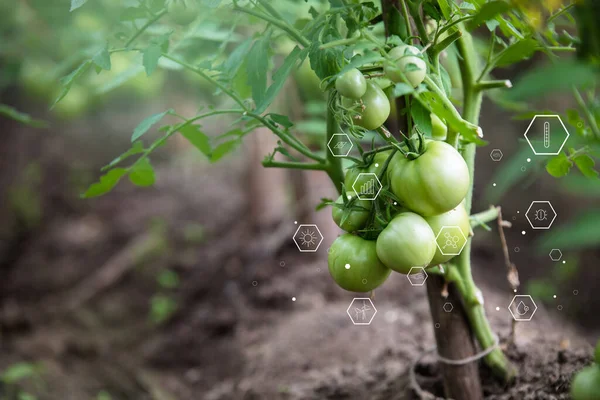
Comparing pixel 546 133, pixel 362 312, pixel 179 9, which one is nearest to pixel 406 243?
pixel 546 133

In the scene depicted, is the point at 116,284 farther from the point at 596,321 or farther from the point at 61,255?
the point at 596,321

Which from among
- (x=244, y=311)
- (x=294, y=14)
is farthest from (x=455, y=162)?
(x=244, y=311)

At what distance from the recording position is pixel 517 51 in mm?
628

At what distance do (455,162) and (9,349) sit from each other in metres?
1.65

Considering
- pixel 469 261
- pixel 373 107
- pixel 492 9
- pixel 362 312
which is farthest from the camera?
pixel 362 312

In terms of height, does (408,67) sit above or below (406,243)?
above

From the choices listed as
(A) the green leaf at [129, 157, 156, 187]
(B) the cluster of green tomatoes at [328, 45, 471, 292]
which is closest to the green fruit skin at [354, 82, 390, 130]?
(B) the cluster of green tomatoes at [328, 45, 471, 292]

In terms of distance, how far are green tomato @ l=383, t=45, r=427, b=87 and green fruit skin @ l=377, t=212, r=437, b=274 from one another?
136 millimetres

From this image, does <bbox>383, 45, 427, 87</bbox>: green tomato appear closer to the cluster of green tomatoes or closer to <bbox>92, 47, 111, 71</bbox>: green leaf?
the cluster of green tomatoes

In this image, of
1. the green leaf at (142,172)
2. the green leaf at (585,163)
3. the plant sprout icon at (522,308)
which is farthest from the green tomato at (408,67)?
the plant sprout icon at (522,308)

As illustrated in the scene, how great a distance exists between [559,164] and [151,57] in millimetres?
501

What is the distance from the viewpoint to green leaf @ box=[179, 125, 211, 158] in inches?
30.7

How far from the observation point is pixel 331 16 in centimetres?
61

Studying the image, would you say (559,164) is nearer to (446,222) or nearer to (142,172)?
(446,222)
